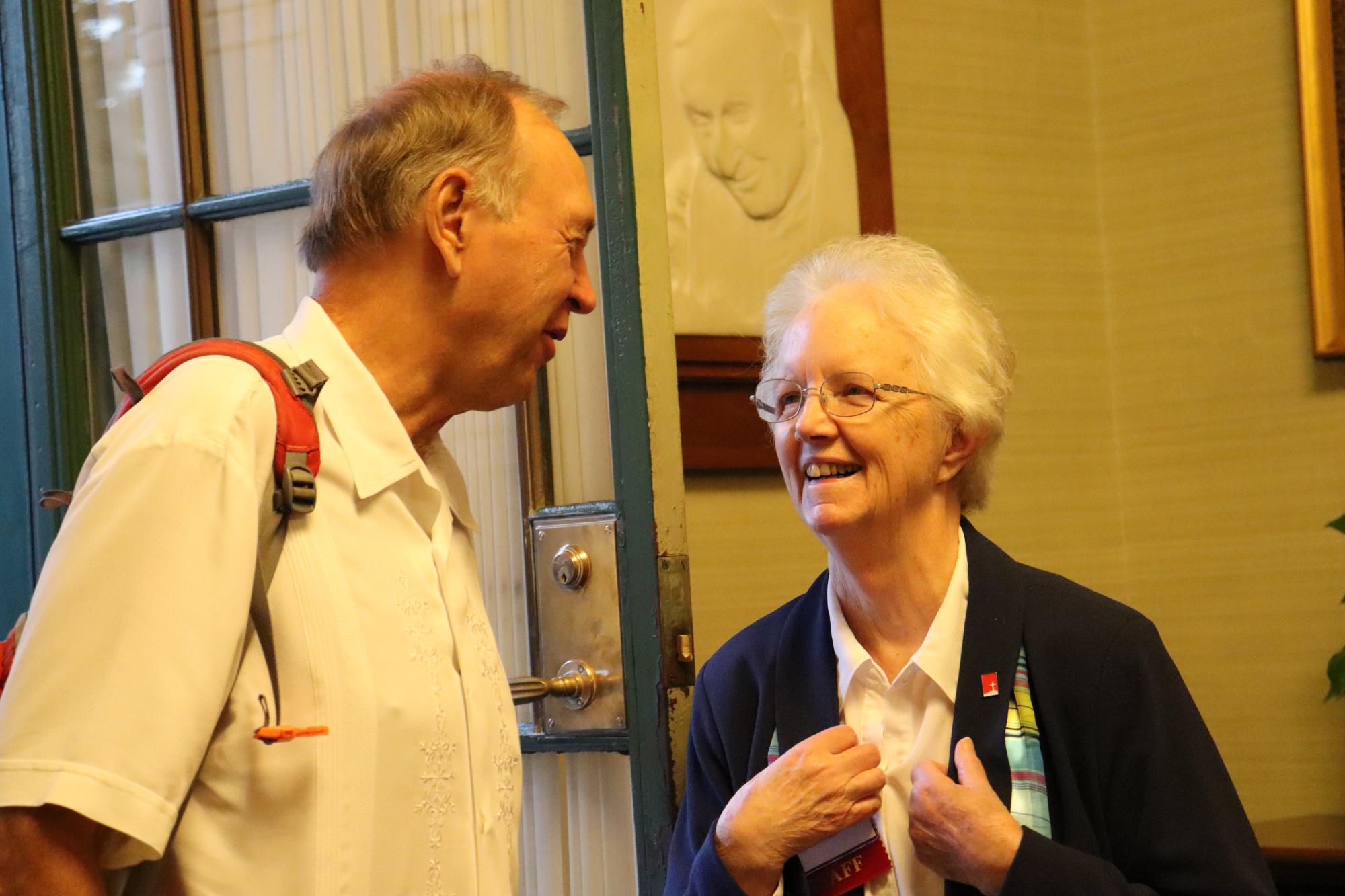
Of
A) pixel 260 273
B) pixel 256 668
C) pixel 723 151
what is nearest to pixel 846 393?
pixel 256 668

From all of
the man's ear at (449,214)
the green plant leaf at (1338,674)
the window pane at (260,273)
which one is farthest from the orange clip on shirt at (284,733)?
the green plant leaf at (1338,674)

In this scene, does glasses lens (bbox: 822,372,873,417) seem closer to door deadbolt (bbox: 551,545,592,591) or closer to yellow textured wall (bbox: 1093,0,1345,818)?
door deadbolt (bbox: 551,545,592,591)

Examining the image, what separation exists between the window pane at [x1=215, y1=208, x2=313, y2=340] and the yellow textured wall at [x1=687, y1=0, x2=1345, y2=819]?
42.6 inches

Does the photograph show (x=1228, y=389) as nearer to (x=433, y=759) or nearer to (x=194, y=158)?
(x=194, y=158)

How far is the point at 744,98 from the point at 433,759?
170 cm

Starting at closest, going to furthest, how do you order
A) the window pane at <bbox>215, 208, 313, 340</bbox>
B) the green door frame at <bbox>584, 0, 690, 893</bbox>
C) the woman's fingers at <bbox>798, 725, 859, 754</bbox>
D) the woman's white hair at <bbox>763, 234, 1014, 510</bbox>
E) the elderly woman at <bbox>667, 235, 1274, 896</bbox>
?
1. the elderly woman at <bbox>667, 235, 1274, 896</bbox>
2. the woman's fingers at <bbox>798, 725, 859, 754</bbox>
3. the woman's white hair at <bbox>763, 234, 1014, 510</bbox>
4. the green door frame at <bbox>584, 0, 690, 893</bbox>
5. the window pane at <bbox>215, 208, 313, 340</bbox>

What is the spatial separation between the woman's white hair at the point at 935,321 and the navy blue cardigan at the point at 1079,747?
148 mm

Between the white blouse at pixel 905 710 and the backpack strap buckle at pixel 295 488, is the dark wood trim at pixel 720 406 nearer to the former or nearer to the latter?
the white blouse at pixel 905 710

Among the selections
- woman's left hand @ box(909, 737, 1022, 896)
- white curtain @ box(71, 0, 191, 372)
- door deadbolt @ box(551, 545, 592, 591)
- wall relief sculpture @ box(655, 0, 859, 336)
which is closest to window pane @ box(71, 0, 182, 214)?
white curtain @ box(71, 0, 191, 372)

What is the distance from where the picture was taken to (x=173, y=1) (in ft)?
7.96

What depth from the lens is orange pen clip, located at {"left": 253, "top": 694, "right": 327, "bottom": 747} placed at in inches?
47.3

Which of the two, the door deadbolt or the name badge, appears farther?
the door deadbolt

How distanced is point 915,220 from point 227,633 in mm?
2089

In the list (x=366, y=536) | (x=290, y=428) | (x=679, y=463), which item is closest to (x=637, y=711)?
(x=679, y=463)
